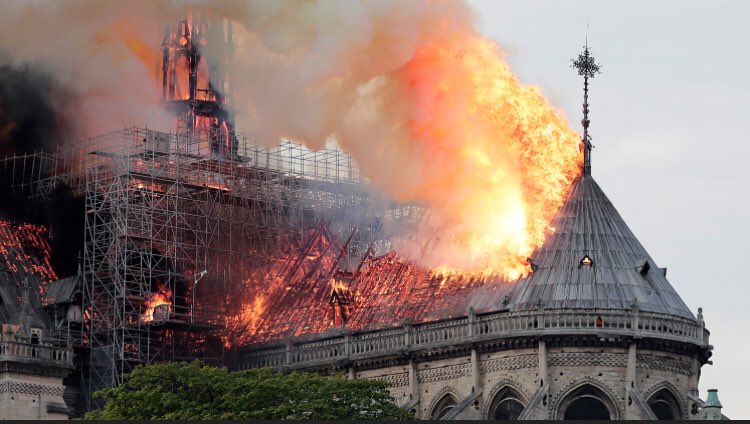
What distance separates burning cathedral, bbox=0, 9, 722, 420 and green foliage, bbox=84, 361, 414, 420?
23.4 ft

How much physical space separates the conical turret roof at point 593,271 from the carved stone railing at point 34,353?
2591cm

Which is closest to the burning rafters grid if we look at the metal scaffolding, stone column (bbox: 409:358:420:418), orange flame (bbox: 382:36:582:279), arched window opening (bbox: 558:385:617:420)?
the metal scaffolding

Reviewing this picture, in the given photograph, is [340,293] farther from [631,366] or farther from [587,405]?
[631,366]

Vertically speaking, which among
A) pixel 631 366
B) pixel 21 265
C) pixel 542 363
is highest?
pixel 21 265

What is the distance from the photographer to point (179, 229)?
13375 cm

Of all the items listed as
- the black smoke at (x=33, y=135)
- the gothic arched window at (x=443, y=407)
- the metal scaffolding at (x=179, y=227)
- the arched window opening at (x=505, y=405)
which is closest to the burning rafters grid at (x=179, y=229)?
the metal scaffolding at (x=179, y=227)

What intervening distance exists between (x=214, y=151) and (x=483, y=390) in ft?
119

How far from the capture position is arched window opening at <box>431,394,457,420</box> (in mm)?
120562

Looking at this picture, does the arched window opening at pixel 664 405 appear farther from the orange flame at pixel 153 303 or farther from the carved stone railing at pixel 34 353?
the carved stone railing at pixel 34 353

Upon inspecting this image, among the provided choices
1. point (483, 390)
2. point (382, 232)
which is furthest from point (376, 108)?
point (483, 390)

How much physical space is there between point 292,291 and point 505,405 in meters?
19.7

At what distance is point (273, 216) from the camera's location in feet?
456

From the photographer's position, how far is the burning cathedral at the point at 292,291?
117 meters

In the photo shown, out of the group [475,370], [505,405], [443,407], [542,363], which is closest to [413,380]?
[443,407]
